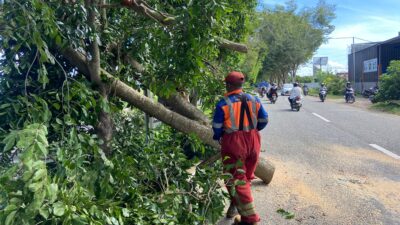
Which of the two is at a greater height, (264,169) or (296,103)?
(264,169)

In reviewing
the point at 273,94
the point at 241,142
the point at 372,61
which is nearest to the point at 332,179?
the point at 241,142

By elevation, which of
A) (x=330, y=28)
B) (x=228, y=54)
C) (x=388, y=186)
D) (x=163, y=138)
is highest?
(x=330, y=28)

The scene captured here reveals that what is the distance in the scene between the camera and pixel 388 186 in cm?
641

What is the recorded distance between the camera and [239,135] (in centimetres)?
436

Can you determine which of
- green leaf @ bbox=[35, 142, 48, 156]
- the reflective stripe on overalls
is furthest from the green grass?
green leaf @ bbox=[35, 142, 48, 156]

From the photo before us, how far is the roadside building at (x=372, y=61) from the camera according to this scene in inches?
1502

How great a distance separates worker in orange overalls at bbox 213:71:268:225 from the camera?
14.2ft

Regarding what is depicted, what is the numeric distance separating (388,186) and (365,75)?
4297 cm

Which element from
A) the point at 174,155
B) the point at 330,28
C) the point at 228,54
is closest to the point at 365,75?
the point at 330,28

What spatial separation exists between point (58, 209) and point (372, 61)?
148 feet

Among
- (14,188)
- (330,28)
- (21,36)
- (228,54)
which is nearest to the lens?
(14,188)

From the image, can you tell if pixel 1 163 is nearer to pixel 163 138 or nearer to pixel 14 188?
pixel 14 188

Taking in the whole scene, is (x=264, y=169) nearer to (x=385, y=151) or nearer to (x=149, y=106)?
(x=149, y=106)

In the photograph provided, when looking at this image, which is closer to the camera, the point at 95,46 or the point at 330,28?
the point at 95,46
